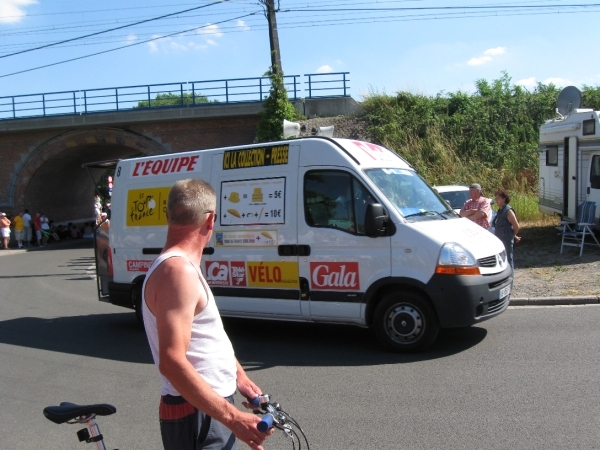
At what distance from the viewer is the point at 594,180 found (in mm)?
13703

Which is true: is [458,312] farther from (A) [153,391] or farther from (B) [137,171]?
(B) [137,171]

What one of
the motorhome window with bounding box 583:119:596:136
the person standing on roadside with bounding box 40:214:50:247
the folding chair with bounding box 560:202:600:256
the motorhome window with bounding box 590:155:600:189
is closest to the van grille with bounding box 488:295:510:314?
the folding chair with bounding box 560:202:600:256

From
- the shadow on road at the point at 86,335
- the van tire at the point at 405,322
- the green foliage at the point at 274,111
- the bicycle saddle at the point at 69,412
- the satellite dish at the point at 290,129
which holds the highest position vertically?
the green foliage at the point at 274,111

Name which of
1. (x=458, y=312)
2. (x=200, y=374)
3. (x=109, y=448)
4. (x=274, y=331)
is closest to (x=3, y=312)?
(x=274, y=331)

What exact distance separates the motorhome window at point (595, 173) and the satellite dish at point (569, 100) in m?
2.45

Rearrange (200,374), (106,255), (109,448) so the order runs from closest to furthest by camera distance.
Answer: (200,374) → (109,448) → (106,255)

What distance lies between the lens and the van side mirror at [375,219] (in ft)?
21.5

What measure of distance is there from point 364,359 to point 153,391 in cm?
232

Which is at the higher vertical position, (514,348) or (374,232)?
(374,232)

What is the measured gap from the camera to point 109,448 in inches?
187

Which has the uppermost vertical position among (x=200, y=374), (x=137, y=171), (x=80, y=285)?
(x=137, y=171)

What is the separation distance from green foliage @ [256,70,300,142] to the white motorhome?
12.0m

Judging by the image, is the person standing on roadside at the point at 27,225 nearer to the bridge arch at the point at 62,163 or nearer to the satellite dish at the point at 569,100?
the bridge arch at the point at 62,163

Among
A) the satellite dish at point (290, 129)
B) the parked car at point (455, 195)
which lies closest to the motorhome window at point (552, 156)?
the parked car at point (455, 195)
